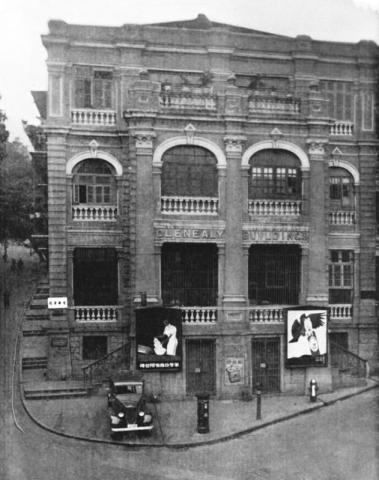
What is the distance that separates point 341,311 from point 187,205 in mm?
9713

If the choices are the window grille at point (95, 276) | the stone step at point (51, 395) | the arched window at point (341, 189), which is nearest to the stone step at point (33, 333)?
the window grille at point (95, 276)

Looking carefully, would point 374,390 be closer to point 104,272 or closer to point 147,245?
point 147,245

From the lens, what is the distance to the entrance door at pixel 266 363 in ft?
74.5

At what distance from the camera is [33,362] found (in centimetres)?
2548

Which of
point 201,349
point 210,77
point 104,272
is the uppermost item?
point 210,77

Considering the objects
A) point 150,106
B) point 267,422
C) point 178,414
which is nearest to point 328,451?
point 267,422

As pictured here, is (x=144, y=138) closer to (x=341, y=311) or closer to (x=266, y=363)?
(x=266, y=363)

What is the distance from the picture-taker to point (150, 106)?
21969 millimetres

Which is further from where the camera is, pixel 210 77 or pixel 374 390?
pixel 210 77

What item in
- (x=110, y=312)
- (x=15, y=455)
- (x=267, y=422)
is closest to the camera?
(x=15, y=455)

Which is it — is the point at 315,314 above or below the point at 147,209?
below

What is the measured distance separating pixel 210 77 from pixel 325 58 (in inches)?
234

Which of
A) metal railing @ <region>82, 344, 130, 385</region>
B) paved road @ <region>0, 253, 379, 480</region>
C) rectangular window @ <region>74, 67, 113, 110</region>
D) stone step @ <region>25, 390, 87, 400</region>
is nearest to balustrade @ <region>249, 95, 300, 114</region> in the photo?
rectangular window @ <region>74, 67, 113, 110</region>

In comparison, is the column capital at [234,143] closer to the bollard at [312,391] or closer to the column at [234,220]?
the column at [234,220]
